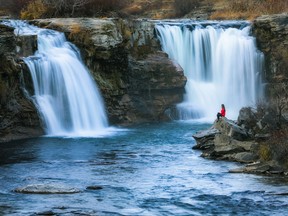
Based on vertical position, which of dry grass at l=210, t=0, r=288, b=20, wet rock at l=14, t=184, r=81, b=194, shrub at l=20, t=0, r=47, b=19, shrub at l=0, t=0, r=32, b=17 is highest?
shrub at l=0, t=0, r=32, b=17

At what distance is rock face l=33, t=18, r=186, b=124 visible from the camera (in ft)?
142

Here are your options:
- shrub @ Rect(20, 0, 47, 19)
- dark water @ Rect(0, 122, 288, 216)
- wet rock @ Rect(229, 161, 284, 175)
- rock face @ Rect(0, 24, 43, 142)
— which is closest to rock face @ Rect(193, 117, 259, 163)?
dark water @ Rect(0, 122, 288, 216)

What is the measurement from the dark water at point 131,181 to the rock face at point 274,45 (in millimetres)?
16863

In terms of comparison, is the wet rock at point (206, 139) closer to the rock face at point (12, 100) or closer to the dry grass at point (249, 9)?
the rock face at point (12, 100)

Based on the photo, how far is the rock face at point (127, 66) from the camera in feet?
142

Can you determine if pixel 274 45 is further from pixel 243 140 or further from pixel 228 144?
pixel 228 144

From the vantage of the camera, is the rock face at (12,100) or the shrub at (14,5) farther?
the shrub at (14,5)

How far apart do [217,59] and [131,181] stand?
27328 millimetres

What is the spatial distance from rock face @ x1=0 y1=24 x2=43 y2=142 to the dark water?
2494 millimetres

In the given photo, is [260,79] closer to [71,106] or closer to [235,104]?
[235,104]

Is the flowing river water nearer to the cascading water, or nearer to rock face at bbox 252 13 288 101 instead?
the cascading water

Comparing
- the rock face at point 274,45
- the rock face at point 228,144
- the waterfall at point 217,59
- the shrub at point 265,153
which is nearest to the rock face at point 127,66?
the waterfall at point 217,59

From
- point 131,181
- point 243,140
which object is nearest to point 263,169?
point 243,140

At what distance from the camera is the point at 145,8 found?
2601 inches
